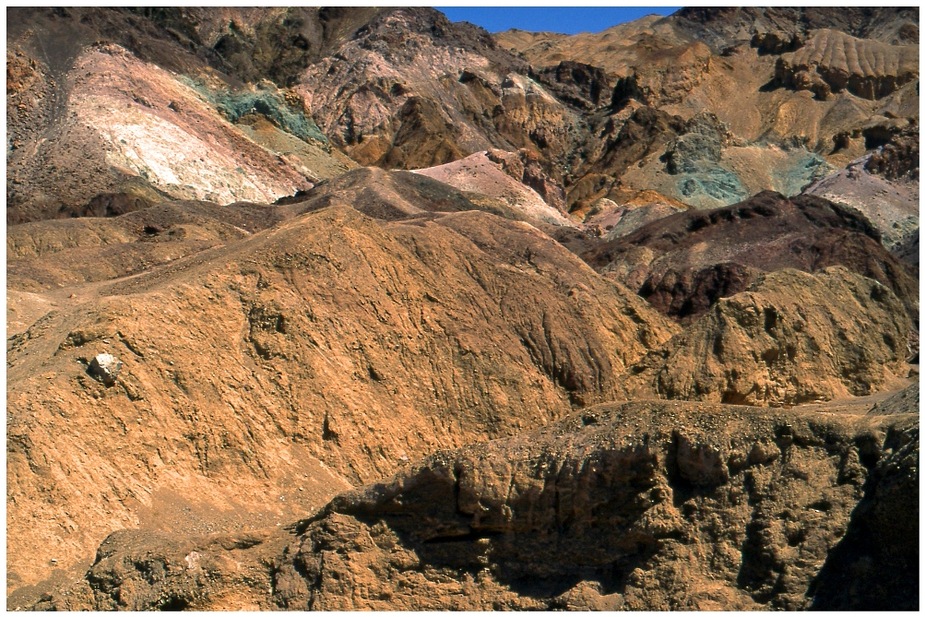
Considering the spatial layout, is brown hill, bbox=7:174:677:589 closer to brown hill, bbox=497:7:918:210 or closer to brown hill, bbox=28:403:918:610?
brown hill, bbox=28:403:918:610

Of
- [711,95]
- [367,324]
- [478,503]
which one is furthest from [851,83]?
[478,503]

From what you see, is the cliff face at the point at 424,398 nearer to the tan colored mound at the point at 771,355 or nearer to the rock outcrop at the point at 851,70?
the tan colored mound at the point at 771,355

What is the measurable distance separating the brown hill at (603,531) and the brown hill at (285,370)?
10.5 feet


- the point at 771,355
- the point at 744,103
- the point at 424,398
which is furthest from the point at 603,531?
the point at 744,103

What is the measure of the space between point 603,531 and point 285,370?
8.67m

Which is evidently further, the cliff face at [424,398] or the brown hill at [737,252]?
the brown hill at [737,252]

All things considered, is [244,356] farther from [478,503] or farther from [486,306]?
[478,503]

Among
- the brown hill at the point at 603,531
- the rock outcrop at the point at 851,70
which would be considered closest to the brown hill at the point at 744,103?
the rock outcrop at the point at 851,70

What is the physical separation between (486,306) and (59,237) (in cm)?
1524

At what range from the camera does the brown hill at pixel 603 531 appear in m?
12.1

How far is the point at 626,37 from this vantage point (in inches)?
5438

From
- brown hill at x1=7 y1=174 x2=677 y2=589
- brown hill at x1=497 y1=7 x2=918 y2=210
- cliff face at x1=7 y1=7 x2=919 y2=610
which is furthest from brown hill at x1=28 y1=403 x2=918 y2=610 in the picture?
brown hill at x1=497 y1=7 x2=918 y2=210

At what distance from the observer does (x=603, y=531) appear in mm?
12945

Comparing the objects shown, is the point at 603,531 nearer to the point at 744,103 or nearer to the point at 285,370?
the point at 285,370
